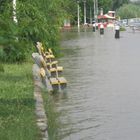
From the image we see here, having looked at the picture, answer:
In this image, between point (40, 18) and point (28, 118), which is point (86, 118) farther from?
point (40, 18)

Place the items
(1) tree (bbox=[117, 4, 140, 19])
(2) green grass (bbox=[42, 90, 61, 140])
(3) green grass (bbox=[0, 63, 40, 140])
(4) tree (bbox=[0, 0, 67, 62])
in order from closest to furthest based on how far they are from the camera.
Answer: (3) green grass (bbox=[0, 63, 40, 140]) → (2) green grass (bbox=[42, 90, 61, 140]) → (4) tree (bbox=[0, 0, 67, 62]) → (1) tree (bbox=[117, 4, 140, 19])

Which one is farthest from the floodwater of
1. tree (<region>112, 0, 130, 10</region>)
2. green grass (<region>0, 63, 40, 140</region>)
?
tree (<region>112, 0, 130, 10</region>)

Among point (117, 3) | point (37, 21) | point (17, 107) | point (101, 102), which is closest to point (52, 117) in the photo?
point (17, 107)

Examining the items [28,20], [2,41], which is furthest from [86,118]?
[28,20]

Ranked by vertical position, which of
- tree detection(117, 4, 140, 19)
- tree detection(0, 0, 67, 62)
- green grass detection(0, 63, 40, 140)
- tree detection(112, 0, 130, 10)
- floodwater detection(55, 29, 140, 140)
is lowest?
tree detection(117, 4, 140, 19)

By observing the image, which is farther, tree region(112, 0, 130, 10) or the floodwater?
tree region(112, 0, 130, 10)

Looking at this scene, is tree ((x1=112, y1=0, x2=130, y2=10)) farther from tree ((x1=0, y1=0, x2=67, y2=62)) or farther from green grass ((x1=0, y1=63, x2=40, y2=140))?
green grass ((x1=0, y1=63, x2=40, y2=140))

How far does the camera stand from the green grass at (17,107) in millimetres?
8648

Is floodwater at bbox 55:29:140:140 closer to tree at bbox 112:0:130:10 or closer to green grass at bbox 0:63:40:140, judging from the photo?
green grass at bbox 0:63:40:140

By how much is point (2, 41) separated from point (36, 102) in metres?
3.29

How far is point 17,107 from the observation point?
1079cm

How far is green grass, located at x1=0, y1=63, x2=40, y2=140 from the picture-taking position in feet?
28.4

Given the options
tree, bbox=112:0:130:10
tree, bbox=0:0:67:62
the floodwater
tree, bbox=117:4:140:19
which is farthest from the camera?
tree, bbox=117:4:140:19

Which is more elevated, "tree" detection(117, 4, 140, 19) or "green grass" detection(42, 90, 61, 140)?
"green grass" detection(42, 90, 61, 140)
